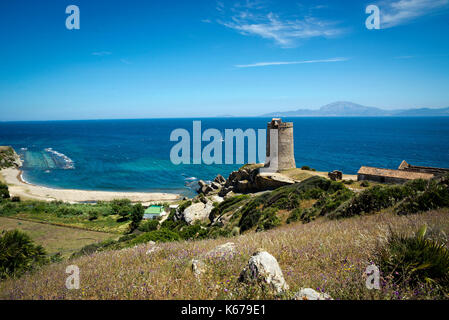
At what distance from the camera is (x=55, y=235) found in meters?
25.7

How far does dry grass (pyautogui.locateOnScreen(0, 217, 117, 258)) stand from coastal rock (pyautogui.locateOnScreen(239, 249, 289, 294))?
23.3m

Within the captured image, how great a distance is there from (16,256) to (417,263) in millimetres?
11093

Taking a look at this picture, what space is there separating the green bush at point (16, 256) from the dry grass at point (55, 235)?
14.5 m

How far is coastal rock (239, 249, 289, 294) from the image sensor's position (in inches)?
142

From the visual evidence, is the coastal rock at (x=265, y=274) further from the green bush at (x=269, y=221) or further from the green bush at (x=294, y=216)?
the green bush at (x=294, y=216)

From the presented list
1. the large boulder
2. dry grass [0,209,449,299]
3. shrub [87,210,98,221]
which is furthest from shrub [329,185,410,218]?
shrub [87,210,98,221]

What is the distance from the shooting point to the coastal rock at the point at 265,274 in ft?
11.9

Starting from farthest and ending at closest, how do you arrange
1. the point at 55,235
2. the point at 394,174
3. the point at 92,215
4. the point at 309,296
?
the point at 92,215, the point at 55,235, the point at 394,174, the point at 309,296

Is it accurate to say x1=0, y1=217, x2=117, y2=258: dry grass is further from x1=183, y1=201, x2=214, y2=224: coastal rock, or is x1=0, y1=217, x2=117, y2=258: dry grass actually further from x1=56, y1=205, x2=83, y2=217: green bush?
x1=183, y1=201, x2=214, y2=224: coastal rock

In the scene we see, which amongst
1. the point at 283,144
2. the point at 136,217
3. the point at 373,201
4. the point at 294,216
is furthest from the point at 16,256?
the point at 283,144

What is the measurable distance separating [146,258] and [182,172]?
59880 mm

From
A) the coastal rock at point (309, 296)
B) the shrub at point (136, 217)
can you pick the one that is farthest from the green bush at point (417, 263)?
the shrub at point (136, 217)

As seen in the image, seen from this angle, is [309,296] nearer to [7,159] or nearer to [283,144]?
[283,144]
